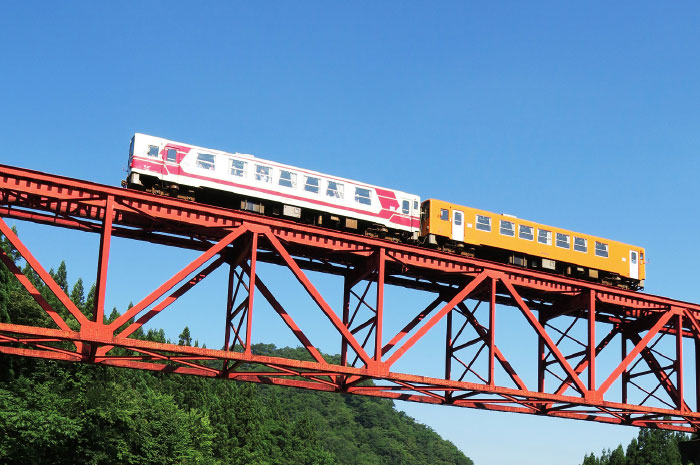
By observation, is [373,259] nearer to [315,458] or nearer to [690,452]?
[690,452]

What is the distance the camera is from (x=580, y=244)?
1784 inches

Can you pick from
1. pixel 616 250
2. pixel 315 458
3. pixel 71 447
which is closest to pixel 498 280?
pixel 616 250

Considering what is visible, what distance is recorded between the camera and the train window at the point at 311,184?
126 feet

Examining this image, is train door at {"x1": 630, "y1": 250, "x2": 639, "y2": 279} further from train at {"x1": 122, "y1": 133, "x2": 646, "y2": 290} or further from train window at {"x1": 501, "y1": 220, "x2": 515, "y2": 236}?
train window at {"x1": 501, "y1": 220, "x2": 515, "y2": 236}

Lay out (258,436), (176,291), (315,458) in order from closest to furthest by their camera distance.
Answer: (176,291) → (258,436) → (315,458)

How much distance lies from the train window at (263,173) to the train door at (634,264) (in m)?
20.1

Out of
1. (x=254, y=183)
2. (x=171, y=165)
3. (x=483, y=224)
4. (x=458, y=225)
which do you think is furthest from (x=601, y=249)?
(x=171, y=165)

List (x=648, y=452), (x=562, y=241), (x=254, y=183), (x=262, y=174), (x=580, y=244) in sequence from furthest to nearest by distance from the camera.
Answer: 1. (x=648, y=452)
2. (x=580, y=244)
3. (x=562, y=241)
4. (x=262, y=174)
5. (x=254, y=183)

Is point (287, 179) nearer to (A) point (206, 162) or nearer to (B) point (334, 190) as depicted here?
(B) point (334, 190)

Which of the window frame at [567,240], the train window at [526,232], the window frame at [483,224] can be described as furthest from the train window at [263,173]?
the window frame at [567,240]

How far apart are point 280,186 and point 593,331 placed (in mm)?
14175

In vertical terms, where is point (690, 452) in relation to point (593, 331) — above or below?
below

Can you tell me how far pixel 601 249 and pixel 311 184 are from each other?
638 inches

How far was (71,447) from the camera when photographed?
5747 centimetres
